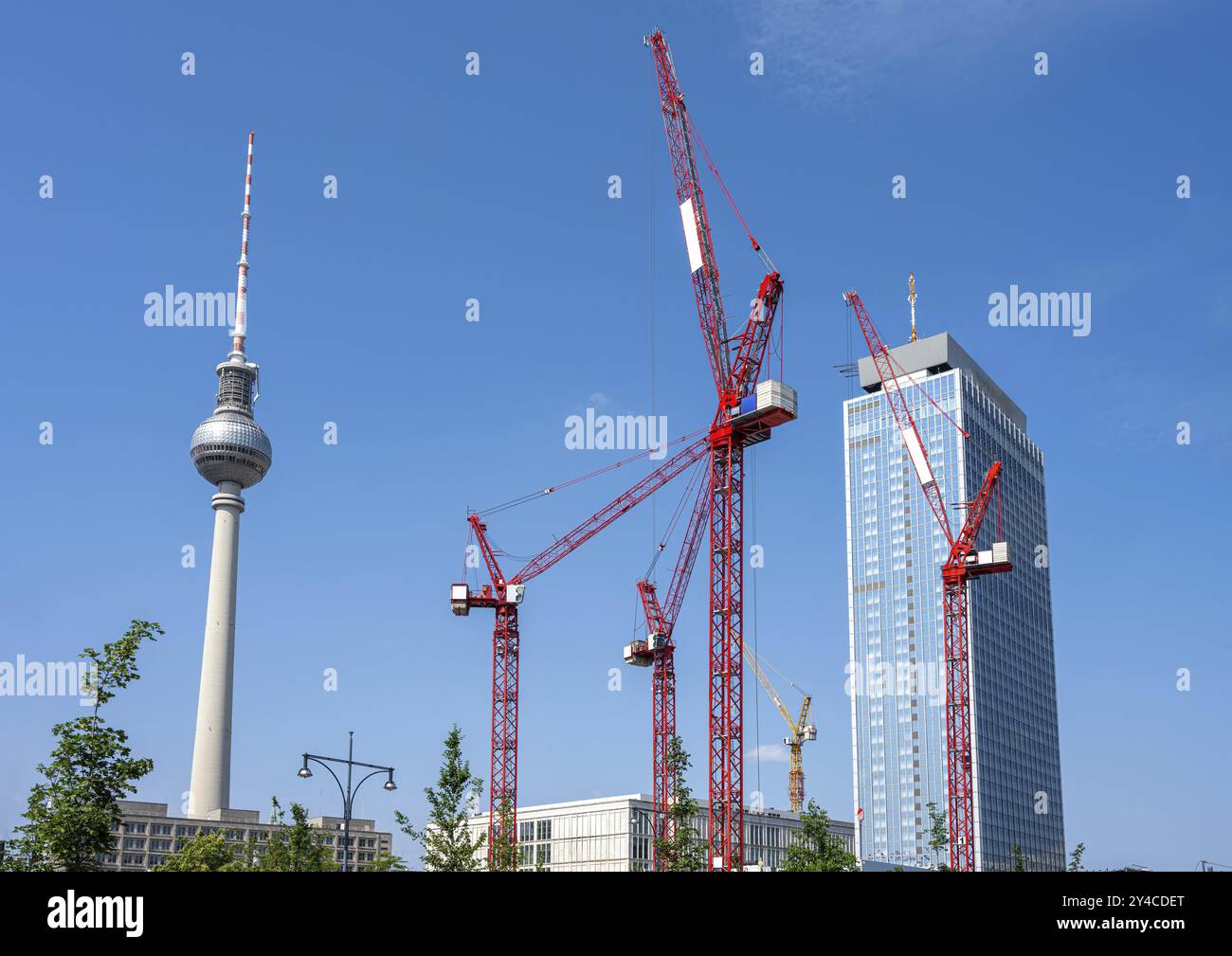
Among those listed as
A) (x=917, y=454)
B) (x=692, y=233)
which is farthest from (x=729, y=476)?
(x=917, y=454)

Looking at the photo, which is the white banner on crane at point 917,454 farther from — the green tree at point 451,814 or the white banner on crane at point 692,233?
the green tree at point 451,814

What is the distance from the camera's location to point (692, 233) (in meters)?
108

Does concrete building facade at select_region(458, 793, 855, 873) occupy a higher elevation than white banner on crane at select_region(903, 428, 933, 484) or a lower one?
lower

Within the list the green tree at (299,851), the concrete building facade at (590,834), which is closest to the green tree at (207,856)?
the green tree at (299,851)

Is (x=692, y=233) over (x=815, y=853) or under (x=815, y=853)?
over

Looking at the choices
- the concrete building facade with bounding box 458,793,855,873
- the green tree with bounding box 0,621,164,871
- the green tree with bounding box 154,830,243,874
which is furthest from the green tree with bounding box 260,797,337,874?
the concrete building facade with bounding box 458,793,855,873

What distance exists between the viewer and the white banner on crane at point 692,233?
351 feet

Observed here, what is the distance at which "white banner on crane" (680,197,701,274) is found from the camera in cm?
10706

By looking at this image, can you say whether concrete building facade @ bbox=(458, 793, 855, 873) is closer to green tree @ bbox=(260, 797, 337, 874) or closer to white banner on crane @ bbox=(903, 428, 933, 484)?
white banner on crane @ bbox=(903, 428, 933, 484)

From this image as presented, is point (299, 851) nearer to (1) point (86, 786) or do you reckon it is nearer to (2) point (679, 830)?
(2) point (679, 830)
